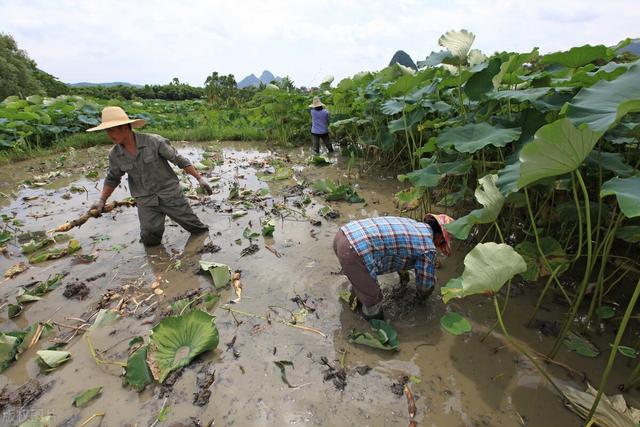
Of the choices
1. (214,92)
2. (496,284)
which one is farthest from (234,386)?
(214,92)

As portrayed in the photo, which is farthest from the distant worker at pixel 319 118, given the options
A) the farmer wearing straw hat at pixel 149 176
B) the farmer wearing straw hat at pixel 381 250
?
the farmer wearing straw hat at pixel 381 250

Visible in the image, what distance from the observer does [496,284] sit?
5.42 ft

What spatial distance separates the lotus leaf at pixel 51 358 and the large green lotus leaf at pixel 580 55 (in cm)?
413

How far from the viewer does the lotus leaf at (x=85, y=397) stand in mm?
1992

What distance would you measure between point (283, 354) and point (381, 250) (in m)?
0.94

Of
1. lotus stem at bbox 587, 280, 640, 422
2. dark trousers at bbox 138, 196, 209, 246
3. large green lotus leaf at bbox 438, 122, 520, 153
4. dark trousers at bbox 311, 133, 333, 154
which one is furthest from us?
dark trousers at bbox 311, 133, 333, 154

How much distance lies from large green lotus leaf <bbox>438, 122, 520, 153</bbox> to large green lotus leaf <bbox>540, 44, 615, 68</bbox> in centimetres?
75

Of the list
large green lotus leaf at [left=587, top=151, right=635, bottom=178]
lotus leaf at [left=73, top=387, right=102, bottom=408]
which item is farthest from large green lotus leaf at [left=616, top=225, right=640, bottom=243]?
lotus leaf at [left=73, top=387, right=102, bottom=408]

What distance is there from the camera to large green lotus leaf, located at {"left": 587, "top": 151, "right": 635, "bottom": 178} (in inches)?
76.1

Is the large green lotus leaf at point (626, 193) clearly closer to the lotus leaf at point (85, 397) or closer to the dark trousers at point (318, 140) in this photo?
the lotus leaf at point (85, 397)

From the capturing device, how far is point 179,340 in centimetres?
230

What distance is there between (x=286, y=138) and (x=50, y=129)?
6.07 meters

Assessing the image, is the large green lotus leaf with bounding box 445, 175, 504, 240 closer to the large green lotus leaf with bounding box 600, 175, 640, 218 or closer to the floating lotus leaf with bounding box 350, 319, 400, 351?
the large green lotus leaf with bounding box 600, 175, 640, 218

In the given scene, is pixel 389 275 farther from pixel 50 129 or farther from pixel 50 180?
pixel 50 129
